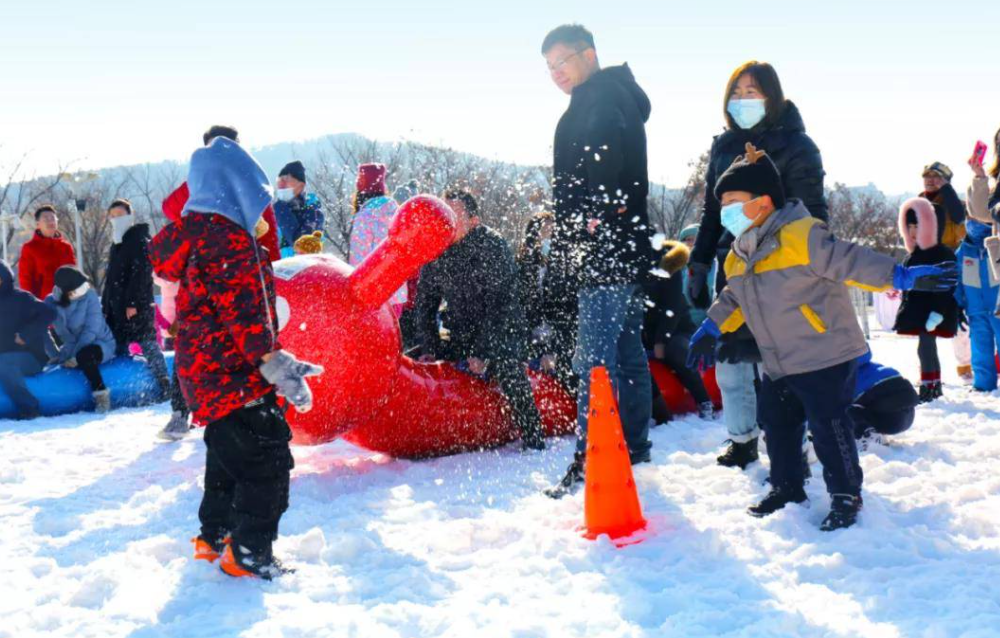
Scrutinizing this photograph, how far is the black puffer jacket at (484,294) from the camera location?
5.54 m

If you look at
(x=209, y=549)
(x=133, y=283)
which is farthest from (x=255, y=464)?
(x=133, y=283)

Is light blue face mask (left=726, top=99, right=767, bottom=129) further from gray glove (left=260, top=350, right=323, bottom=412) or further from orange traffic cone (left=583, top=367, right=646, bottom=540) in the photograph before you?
gray glove (left=260, top=350, right=323, bottom=412)

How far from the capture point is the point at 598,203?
175 inches

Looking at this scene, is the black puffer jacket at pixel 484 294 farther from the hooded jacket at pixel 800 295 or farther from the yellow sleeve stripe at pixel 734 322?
the hooded jacket at pixel 800 295

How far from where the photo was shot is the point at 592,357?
4.54 meters

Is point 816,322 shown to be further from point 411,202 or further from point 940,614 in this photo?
point 411,202

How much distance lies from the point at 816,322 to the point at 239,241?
7.94 ft

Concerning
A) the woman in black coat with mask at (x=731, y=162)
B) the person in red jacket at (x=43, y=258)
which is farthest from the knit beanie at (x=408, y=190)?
the person in red jacket at (x=43, y=258)

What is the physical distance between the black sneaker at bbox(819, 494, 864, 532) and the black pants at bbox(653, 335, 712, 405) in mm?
2946

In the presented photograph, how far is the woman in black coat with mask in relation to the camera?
14.3 ft

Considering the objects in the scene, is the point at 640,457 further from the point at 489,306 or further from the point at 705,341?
the point at 489,306

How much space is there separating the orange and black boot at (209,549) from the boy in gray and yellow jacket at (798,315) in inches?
93.0

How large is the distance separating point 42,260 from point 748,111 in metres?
8.62

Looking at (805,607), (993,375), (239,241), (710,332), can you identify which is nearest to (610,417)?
(710,332)
